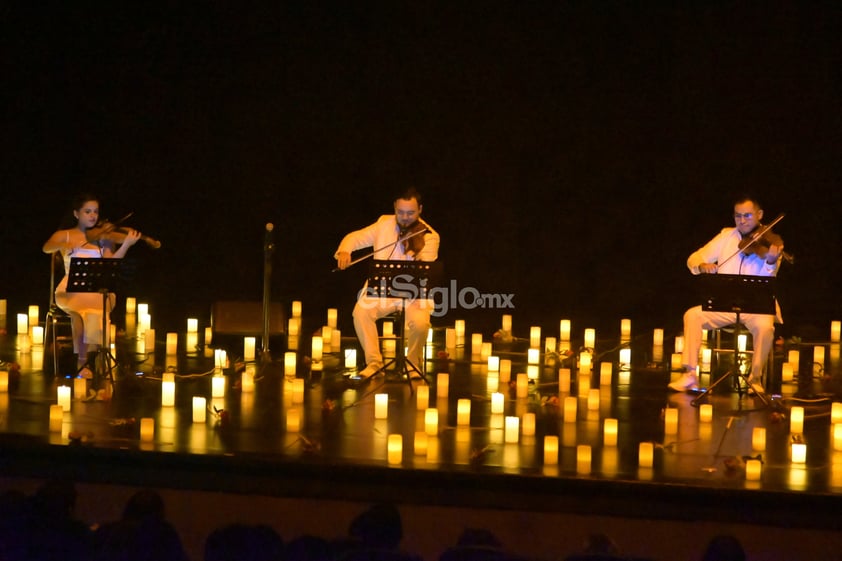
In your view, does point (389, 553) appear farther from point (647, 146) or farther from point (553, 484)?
point (647, 146)

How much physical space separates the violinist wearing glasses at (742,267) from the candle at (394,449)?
231 cm

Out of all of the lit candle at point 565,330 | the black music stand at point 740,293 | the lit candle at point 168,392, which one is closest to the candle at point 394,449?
the lit candle at point 168,392

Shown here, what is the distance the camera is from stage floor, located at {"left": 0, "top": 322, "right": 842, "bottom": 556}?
5.05m

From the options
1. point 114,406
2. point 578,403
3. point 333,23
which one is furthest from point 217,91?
point 578,403

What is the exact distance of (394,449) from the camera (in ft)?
17.4

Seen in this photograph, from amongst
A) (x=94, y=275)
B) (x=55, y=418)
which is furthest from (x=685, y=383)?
(x=55, y=418)

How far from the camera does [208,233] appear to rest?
9609 millimetres

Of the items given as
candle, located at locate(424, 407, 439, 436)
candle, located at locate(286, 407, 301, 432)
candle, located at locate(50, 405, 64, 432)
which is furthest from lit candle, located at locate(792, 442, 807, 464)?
candle, located at locate(50, 405, 64, 432)

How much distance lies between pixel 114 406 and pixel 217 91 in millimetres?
3789

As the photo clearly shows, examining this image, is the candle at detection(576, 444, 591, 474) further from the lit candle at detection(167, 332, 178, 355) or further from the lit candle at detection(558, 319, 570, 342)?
the lit candle at detection(167, 332, 178, 355)

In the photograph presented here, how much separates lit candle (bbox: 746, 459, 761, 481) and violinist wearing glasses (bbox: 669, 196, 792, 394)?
162cm

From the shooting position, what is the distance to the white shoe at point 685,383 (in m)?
6.96

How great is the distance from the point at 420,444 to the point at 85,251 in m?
2.97

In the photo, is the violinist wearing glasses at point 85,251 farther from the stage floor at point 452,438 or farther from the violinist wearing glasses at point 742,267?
the violinist wearing glasses at point 742,267
